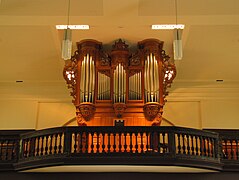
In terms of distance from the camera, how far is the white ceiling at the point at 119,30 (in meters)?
10.8

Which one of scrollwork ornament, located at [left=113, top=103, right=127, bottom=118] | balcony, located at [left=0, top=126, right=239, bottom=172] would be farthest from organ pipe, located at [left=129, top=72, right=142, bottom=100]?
balcony, located at [left=0, top=126, right=239, bottom=172]

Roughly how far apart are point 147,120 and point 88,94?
6.00 ft

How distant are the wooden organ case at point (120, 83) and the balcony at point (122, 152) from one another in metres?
1.24

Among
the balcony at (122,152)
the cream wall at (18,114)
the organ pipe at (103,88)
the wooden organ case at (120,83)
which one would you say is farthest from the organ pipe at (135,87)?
the cream wall at (18,114)

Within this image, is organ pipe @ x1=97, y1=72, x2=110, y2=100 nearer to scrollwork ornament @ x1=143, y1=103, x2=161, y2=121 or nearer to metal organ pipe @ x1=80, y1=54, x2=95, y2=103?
metal organ pipe @ x1=80, y1=54, x2=95, y2=103

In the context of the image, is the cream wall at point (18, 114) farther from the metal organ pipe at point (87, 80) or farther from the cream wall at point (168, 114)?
the metal organ pipe at point (87, 80)

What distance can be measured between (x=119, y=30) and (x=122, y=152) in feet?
12.6

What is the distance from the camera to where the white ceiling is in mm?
10812

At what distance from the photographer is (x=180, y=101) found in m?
15.2

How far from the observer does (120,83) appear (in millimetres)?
12047

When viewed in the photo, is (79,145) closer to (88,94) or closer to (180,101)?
(88,94)

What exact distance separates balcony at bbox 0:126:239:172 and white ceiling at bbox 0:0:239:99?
119 inches

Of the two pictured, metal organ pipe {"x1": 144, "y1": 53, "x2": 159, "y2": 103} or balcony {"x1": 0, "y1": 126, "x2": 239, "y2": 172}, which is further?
metal organ pipe {"x1": 144, "y1": 53, "x2": 159, "y2": 103}

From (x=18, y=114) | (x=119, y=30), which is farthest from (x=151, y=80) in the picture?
(x=18, y=114)
